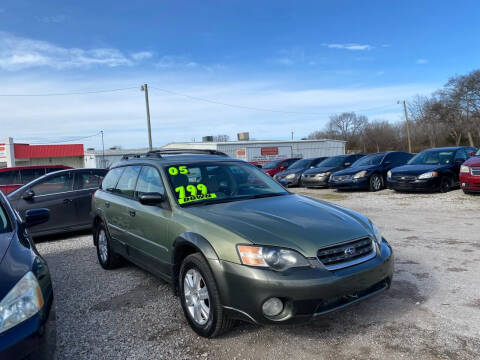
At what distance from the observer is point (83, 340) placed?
3.26 meters

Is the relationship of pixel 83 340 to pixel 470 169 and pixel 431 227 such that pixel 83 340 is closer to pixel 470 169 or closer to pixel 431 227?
pixel 431 227

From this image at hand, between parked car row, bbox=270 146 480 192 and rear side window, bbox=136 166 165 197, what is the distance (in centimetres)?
904

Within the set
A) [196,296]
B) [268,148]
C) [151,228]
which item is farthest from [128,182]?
[268,148]

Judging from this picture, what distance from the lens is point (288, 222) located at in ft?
10.4

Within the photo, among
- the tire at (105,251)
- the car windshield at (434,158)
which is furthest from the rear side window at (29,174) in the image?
the car windshield at (434,158)

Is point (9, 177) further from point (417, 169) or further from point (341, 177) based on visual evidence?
point (417, 169)

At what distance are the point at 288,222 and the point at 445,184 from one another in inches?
404

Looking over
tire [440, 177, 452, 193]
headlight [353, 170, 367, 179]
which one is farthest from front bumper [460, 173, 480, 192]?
headlight [353, 170, 367, 179]

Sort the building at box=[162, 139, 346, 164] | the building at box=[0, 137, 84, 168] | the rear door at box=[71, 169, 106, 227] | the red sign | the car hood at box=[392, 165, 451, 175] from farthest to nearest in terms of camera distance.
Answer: the building at box=[0, 137, 84, 168], the red sign, the building at box=[162, 139, 346, 164], the car hood at box=[392, 165, 451, 175], the rear door at box=[71, 169, 106, 227]

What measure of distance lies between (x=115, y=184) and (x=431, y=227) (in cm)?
579

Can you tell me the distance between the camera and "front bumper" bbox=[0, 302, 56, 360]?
1982mm

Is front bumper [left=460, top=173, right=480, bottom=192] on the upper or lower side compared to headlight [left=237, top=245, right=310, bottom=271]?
lower

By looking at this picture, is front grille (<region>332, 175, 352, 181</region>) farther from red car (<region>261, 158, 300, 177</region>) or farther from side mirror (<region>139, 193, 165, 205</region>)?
side mirror (<region>139, 193, 165, 205</region>)

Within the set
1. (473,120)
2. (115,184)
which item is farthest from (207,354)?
(473,120)
